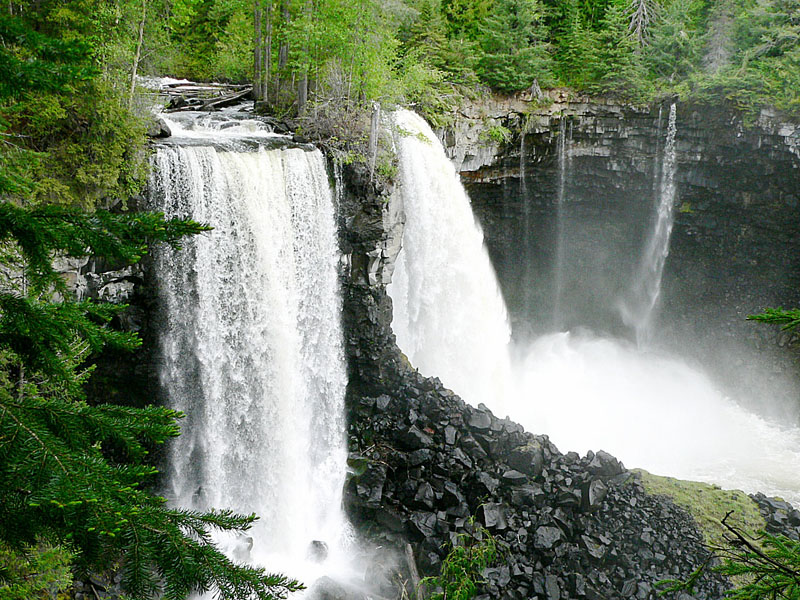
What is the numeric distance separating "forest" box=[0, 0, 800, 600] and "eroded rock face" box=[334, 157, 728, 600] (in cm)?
289

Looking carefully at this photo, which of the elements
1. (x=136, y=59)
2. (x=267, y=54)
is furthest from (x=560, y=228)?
(x=136, y=59)

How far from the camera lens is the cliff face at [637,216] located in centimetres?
1769

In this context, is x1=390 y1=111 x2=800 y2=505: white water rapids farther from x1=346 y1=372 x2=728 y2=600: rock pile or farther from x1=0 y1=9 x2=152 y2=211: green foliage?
x1=0 y1=9 x2=152 y2=211: green foliage

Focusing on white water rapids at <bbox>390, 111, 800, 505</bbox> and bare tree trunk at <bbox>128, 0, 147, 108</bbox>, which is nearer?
bare tree trunk at <bbox>128, 0, 147, 108</bbox>

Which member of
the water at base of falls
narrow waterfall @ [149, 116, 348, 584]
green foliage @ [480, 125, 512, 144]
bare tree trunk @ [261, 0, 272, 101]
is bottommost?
the water at base of falls

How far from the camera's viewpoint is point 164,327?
10.0m

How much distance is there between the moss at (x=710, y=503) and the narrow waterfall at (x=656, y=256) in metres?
10.4

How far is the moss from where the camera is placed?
35.5ft

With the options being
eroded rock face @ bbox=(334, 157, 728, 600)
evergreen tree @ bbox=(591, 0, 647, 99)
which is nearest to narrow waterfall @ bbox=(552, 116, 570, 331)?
evergreen tree @ bbox=(591, 0, 647, 99)

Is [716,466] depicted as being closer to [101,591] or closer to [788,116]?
[788,116]

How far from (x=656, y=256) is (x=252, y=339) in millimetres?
16146

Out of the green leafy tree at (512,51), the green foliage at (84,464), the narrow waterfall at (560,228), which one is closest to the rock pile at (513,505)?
the green foliage at (84,464)

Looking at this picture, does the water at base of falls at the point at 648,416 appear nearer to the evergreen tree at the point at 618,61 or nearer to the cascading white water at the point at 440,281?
the cascading white water at the point at 440,281

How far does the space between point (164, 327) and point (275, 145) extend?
4541mm
